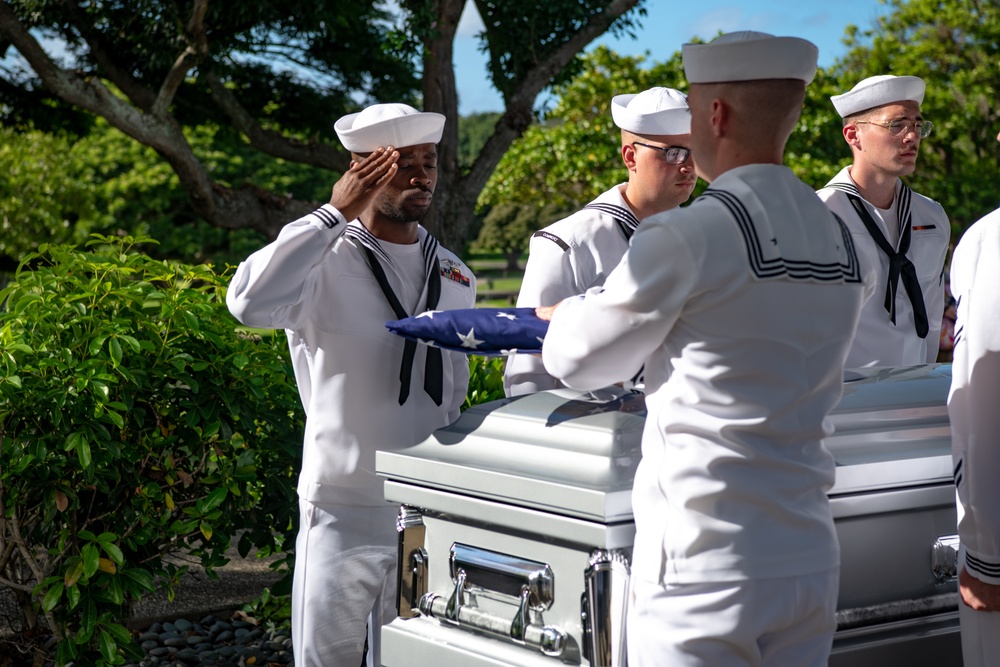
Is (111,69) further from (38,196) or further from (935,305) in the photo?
(38,196)

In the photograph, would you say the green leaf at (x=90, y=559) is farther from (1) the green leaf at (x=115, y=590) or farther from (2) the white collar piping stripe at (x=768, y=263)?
(2) the white collar piping stripe at (x=768, y=263)

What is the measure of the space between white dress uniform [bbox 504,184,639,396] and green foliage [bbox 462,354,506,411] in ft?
4.16

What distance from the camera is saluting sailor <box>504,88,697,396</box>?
3926mm

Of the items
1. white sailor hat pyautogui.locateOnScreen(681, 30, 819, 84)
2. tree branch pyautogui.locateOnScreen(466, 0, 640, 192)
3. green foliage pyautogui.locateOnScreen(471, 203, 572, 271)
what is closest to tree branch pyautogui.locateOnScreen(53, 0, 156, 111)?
tree branch pyautogui.locateOnScreen(466, 0, 640, 192)

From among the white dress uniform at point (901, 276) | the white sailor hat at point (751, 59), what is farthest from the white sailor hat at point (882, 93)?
the white sailor hat at point (751, 59)

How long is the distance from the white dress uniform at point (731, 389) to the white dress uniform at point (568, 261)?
1.74 m

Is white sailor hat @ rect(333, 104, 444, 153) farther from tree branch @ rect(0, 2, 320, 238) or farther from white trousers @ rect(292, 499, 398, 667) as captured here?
tree branch @ rect(0, 2, 320, 238)

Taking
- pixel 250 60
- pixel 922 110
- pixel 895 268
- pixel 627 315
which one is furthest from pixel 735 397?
pixel 922 110

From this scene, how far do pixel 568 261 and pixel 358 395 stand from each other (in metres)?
A: 0.93

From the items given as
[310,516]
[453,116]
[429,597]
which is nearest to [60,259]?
[310,516]

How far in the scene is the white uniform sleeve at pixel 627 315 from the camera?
2.08m

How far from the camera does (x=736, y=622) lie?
81.8 inches

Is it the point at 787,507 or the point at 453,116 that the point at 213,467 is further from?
the point at 453,116

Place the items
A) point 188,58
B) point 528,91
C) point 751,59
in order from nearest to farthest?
point 751,59 → point 188,58 → point 528,91
